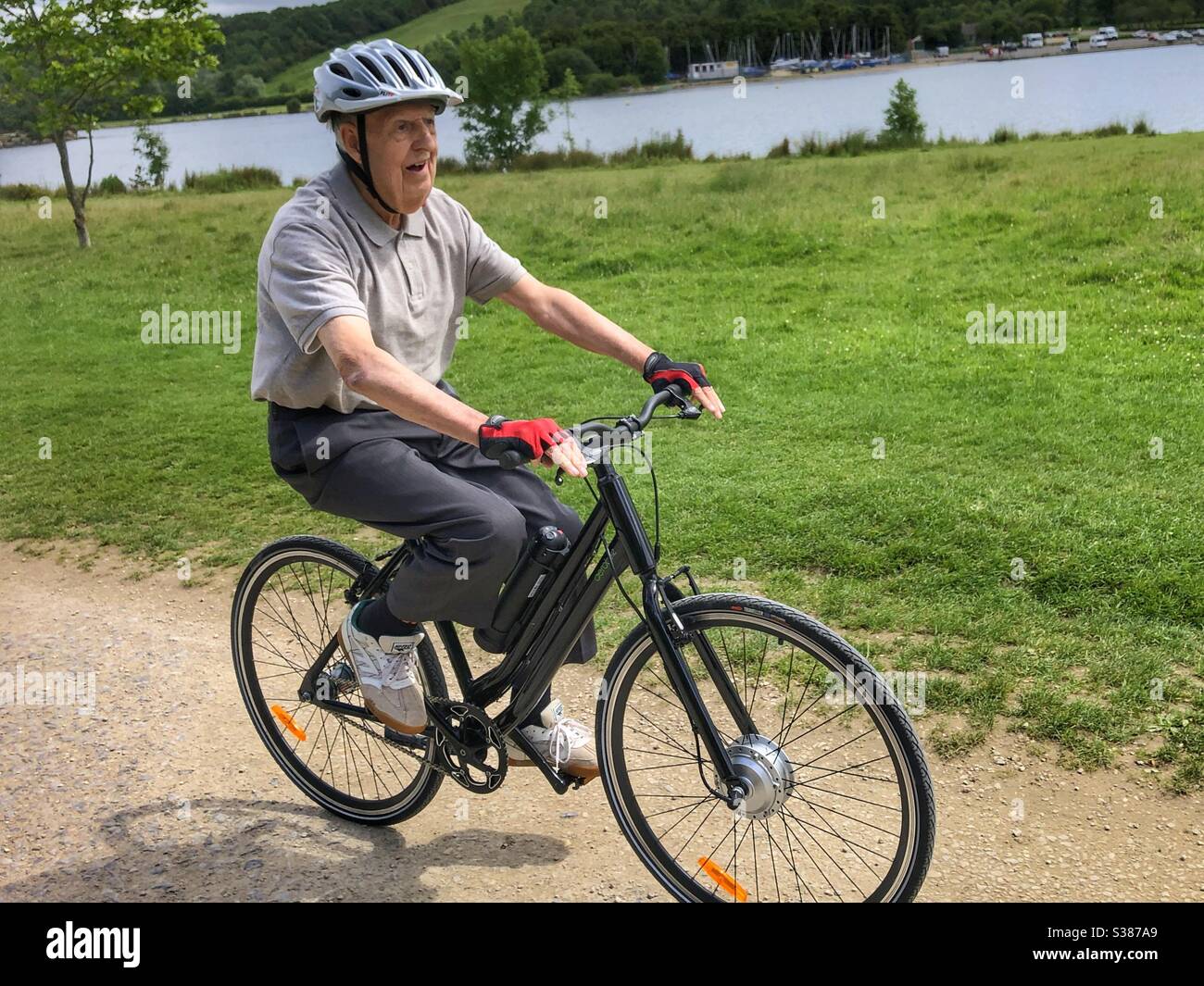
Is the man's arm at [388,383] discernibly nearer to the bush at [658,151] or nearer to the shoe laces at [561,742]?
the shoe laces at [561,742]

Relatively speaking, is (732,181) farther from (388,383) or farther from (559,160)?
(388,383)

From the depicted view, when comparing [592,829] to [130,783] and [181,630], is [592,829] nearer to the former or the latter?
[130,783]

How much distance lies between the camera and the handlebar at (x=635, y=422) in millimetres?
2885

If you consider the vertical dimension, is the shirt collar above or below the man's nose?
below

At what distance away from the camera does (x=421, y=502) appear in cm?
338

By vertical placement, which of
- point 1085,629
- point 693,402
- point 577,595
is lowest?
point 1085,629

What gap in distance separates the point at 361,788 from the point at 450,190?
26142 mm

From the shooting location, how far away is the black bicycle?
10.3ft

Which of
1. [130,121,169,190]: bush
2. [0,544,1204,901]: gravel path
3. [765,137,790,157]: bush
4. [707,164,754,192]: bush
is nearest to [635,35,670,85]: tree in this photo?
[130,121,169,190]: bush

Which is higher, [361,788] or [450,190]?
[450,190]

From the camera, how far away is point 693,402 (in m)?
3.51

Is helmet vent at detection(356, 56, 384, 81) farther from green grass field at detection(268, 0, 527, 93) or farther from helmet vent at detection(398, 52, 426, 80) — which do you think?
green grass field at detection(268, 0, 527, 93)

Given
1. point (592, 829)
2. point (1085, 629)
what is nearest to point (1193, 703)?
point (1085, 629)

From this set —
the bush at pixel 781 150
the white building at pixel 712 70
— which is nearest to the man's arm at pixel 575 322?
the bush at pixel 781 150
